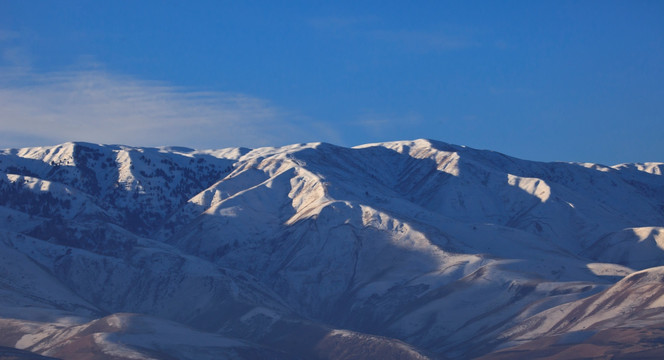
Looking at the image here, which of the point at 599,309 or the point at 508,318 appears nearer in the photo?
the point at 599,309

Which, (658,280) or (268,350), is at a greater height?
(658,280)

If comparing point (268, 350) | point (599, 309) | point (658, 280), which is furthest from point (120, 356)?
point (658, 280)

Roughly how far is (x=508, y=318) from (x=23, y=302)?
9225 centimetres

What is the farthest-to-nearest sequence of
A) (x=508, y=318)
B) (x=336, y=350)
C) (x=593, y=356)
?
(x=508, y=318) < (x=336, y=350) < (x=593, y=356)

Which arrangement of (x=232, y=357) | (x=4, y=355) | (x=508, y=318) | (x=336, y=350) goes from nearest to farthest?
(x=4, y=355), (x=232, y=357), (x=336, y=350), (x=508, y=318)

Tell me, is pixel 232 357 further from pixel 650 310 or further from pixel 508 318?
pixel 650 310

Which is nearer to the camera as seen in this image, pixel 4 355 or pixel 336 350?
pixel 4 355

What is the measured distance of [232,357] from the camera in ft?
565

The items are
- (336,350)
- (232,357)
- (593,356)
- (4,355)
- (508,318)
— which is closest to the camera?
(4,355)

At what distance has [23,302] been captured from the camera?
642 feet

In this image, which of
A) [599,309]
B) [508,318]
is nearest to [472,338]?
[508,318]

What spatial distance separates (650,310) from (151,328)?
280ft

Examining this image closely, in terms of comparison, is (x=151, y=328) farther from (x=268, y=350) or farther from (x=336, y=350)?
(x=336, y=350)

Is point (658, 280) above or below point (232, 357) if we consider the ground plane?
above
